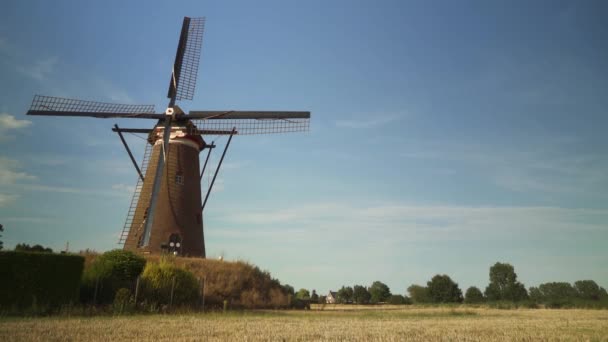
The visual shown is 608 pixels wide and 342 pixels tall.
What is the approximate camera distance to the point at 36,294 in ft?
49.2

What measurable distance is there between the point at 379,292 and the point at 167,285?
7635cm

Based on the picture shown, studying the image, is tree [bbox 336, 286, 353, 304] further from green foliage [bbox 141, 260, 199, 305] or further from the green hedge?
the green hedge

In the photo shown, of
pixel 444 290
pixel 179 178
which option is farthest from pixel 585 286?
pixel 179 178

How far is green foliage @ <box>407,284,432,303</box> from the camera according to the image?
71.0 m

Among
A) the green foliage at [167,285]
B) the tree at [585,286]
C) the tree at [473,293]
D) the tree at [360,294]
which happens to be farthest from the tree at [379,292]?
the green foliage at [167,285]

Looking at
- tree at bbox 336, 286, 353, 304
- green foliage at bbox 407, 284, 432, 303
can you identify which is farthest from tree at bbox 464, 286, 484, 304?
tree at bbox 336, 286, 353, 304

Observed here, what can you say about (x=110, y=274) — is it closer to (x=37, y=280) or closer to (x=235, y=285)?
(x=37, y=280)

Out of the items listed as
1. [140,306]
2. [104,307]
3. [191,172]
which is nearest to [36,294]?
[104,307]

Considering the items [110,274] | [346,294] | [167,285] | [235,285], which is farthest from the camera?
[346,294]

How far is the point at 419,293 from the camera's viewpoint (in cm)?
8088

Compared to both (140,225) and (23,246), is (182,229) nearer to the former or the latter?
(140,225)

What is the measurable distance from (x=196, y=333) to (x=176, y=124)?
64.5 ft

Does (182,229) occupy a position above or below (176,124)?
below

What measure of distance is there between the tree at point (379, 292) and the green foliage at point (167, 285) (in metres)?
72.5
